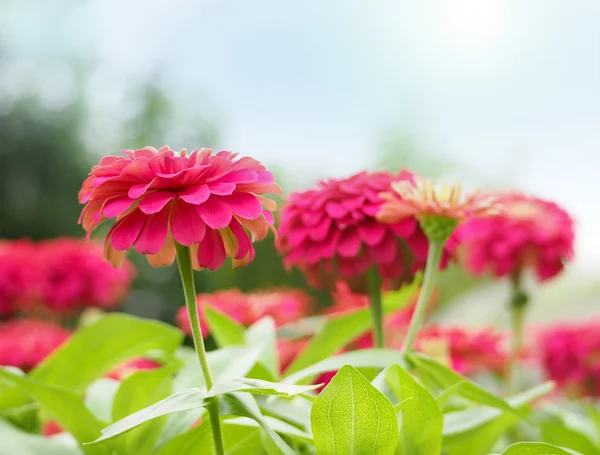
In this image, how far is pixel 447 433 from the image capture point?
0.40 m

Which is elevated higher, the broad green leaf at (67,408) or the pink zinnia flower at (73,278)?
the broad green leaf at (67,408)

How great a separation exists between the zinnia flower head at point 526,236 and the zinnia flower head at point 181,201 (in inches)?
13.2

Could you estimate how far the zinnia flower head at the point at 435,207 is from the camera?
0.39 metres

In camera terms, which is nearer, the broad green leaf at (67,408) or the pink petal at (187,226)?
the pink petal at (187,226)

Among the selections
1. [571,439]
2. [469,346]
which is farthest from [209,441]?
[469,346]

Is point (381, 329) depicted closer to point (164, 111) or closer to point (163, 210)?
point (163, 210)

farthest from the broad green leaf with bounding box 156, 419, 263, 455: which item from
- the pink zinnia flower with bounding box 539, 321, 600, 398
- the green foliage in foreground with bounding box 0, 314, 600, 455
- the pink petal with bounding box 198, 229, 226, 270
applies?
the pink zinnia flower with bounding box 539, 321, 600, 398

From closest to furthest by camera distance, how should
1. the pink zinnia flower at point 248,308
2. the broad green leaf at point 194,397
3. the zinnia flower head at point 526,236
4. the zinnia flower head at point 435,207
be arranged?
the broad green leaf at point 194,397 < the zinnia flower head at point 435,207 < the zinnia flower head at point 526,236 < the pink zinnia flower at point 248,308

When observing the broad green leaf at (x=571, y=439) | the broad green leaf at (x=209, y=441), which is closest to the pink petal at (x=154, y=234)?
the broad green leaf at (x=209, y=441)

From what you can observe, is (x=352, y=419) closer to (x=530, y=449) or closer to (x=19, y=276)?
(x=530, y=449)

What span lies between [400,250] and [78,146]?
2.89 m

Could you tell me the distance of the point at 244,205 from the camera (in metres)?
0.31

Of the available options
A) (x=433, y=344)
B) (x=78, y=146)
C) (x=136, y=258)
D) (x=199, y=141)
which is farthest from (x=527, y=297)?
(x=78, y=146)

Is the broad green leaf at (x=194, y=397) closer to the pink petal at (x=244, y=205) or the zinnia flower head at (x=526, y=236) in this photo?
the pink petal at (x=244, y=205)
